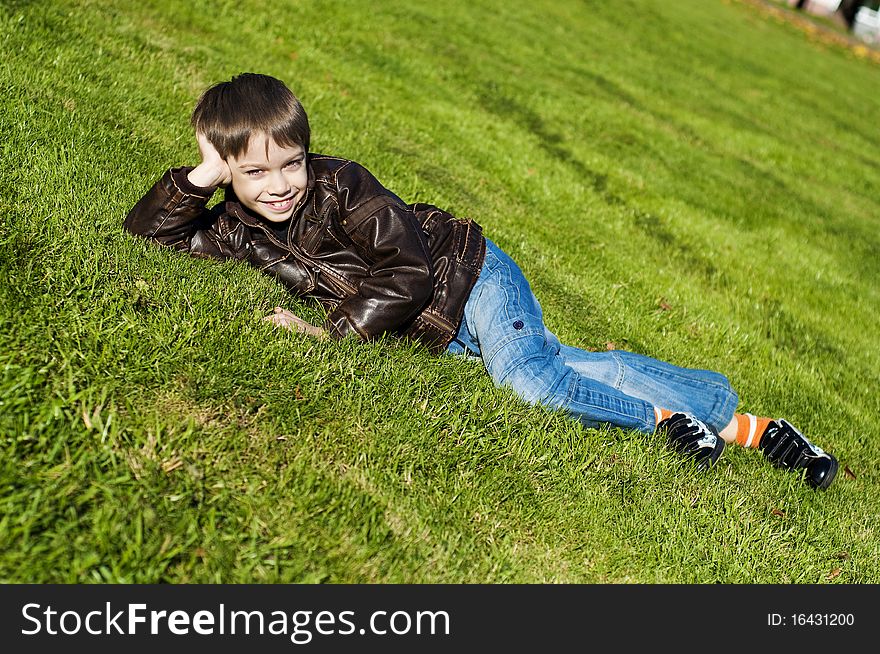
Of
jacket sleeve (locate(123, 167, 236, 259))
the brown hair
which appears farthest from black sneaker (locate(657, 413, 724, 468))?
jacket sleeve (locate(123, 167, 236, 259))

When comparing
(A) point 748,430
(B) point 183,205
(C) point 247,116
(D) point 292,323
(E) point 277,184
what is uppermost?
(C) point 247,116

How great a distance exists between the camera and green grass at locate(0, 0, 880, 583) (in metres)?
2.62

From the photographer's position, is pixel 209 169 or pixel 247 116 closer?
pixel 247 116

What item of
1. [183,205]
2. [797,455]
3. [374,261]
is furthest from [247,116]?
[797,455]

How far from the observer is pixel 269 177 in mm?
3455

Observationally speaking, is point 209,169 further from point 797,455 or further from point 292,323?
point 797,455

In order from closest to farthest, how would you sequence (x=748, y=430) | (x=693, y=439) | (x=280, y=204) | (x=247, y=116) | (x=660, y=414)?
(x=247, y=116), (x=280, y=204), (x=693, y=439), (x=660, y=414), (x=748, y=430)

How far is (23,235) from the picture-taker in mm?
3336

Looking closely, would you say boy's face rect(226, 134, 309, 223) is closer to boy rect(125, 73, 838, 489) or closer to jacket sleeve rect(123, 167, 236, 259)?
boy rect(125, 73, 838, 489)

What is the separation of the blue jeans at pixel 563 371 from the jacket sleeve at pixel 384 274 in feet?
1.55

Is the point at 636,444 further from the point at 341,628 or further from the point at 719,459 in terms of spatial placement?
the point at 341,628

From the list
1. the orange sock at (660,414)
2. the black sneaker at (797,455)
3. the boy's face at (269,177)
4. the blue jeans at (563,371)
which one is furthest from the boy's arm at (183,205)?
the black sneaker at (797,455)

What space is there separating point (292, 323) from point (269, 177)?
67 cm

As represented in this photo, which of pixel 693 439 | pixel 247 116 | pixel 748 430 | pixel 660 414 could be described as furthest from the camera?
pixel 748 430
